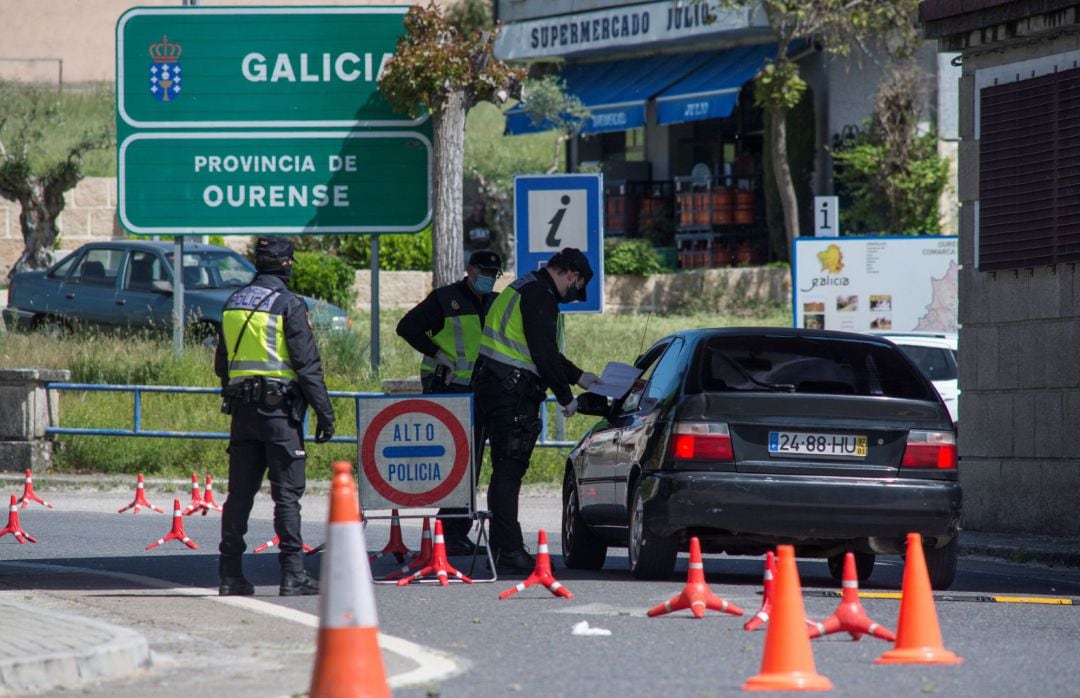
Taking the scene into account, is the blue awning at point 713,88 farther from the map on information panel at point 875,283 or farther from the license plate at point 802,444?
the license plate at point 802,444

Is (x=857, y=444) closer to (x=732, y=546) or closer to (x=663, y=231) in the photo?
(x=732, y=546)

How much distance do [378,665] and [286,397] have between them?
384 cm

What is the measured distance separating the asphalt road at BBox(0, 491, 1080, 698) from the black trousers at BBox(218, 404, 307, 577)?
29 cm

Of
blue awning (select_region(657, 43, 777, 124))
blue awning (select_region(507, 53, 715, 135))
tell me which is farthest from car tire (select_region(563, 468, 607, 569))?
blue awning (select_region(507, 53, 715, 135))

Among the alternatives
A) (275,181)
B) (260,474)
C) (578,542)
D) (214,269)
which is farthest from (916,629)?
(214,269)

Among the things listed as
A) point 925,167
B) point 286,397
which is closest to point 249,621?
point 286,397

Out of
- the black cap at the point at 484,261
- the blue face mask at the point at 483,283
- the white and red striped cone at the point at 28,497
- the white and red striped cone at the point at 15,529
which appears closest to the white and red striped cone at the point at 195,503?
the white and red striped cone at the point at 28,497

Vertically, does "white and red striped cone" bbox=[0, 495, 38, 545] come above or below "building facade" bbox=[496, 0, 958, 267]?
below

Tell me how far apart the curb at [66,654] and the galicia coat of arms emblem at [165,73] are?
1450 cm

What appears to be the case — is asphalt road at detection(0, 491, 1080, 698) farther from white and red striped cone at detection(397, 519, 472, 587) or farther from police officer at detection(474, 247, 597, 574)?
police officer at detection(474, 247, 597, 574)

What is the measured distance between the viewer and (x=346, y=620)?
640 centimetres

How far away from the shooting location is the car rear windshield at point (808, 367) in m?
10.5

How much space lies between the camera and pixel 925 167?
32719 millimetres

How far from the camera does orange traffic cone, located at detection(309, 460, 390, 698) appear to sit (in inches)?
249
